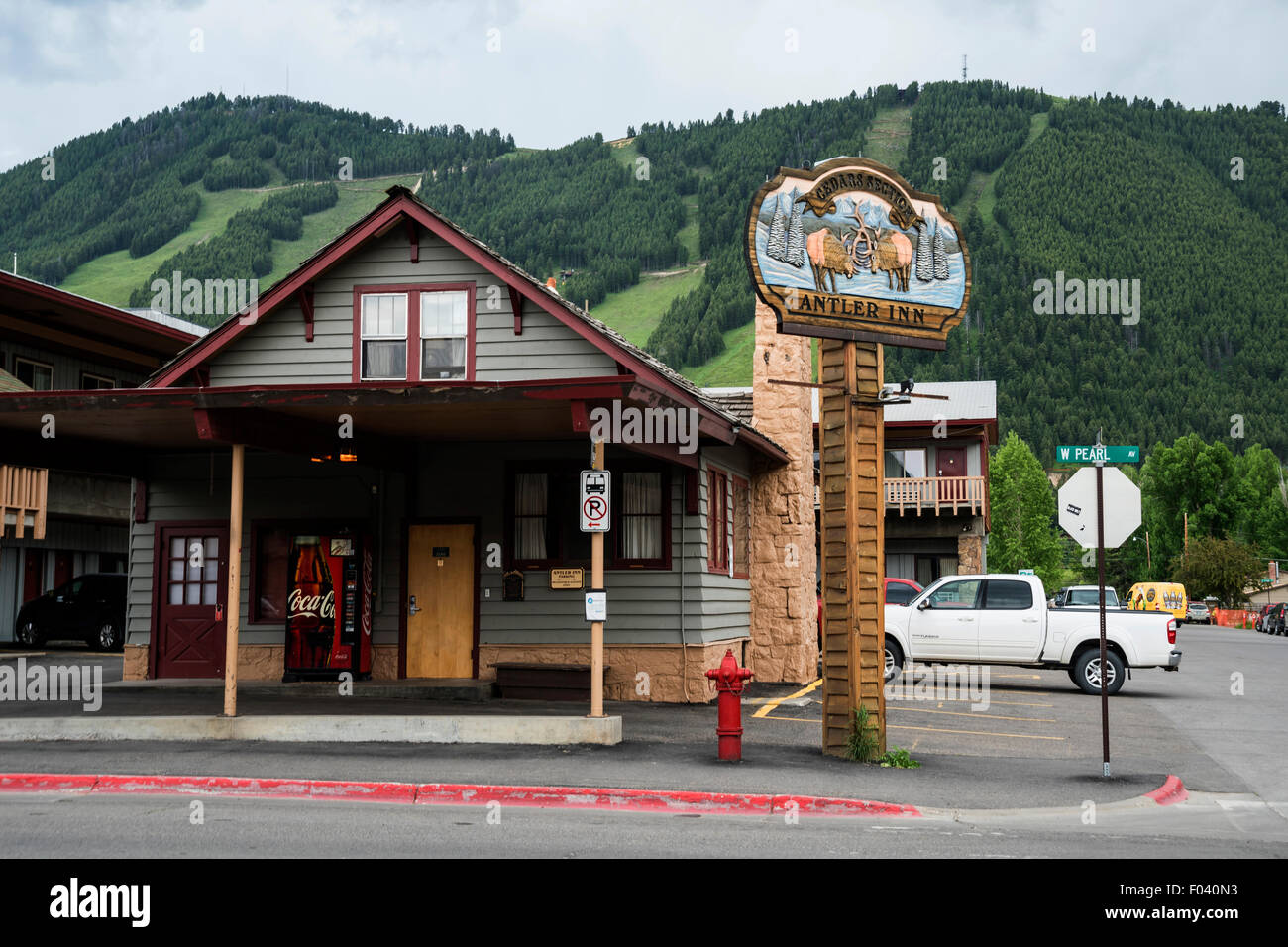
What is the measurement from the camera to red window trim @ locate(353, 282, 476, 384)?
17781 millimetres

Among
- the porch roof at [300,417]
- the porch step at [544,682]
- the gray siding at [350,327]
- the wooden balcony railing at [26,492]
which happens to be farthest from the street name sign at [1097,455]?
the wooden balcony railing at [26,492]

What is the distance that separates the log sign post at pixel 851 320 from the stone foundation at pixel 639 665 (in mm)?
4635

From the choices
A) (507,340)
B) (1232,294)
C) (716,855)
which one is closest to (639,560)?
(507,340)

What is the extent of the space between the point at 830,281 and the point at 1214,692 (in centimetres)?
1460

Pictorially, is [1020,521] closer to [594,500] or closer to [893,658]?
[893,658]

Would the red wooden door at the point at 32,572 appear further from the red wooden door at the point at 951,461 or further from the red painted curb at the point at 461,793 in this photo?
the red wooden door at the point at 951,461

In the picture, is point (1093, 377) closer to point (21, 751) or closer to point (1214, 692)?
point (1214, 692)

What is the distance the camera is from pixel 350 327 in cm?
1811

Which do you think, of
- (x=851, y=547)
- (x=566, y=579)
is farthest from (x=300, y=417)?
(x=851, y=547)

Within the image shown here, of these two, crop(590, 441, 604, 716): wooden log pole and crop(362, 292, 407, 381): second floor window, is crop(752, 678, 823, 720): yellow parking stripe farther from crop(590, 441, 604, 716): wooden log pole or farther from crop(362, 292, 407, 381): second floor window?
crop(362, 292, 407, 381): second floor window

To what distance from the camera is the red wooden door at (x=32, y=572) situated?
1325 inches

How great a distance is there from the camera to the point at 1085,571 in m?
123

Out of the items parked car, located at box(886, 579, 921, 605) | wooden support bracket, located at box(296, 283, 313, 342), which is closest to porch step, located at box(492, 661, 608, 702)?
wooden support bracket, located at box(296, 283, 313, 342)

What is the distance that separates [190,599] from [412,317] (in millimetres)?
5863
